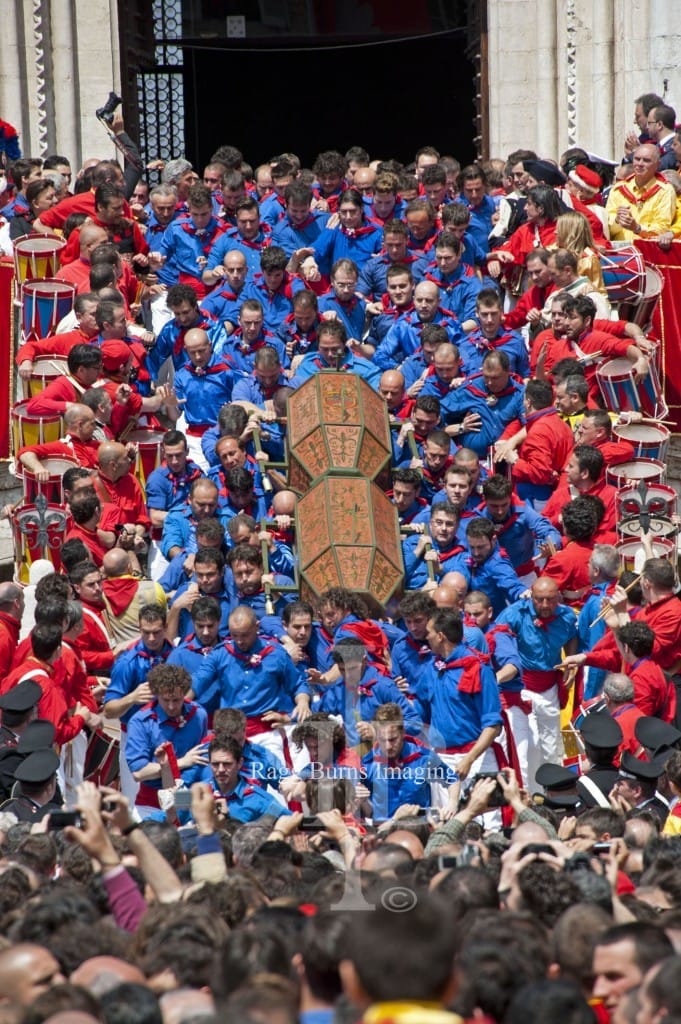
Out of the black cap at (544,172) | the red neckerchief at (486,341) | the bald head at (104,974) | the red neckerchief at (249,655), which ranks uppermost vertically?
the black cap at (544,172)

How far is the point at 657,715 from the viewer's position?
1087 centimetres

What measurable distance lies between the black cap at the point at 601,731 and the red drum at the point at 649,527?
278 centimetres

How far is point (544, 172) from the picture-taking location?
1650 cm

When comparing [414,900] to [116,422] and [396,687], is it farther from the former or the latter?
[116,422]

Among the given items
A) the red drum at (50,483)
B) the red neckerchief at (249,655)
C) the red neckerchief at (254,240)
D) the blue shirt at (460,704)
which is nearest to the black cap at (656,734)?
the blue shirt at (460,704)

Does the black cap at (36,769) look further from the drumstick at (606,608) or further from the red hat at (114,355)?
the red hat at (114,355)

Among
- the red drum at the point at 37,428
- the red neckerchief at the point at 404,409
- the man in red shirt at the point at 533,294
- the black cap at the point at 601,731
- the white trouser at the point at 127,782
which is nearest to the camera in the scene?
the black cap at the point at 601,731

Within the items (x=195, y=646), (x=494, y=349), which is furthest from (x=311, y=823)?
(x=494, y=349)

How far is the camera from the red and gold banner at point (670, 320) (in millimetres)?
15250

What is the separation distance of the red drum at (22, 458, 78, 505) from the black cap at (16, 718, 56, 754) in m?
3.24

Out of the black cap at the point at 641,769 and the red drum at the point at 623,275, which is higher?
the red drum at the point at 623,275

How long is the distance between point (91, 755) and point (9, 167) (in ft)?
24.0

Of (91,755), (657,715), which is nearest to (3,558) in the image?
(91,755)

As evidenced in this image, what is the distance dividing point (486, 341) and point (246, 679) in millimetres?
4036
